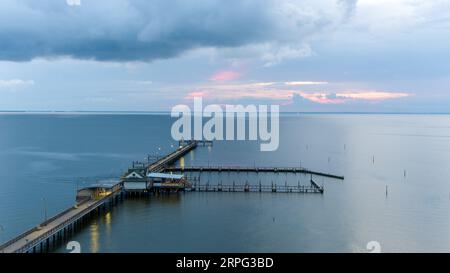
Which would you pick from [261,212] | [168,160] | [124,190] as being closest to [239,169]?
[168,160]

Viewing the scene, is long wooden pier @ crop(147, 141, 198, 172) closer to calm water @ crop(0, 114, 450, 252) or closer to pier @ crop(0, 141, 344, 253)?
pier @ crop(0, 141, 344, 253)

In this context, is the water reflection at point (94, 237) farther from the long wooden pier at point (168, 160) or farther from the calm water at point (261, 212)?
the long wooden pier at point (168, 160)

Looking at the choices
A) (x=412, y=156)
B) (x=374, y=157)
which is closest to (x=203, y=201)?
(x=374, y=157)

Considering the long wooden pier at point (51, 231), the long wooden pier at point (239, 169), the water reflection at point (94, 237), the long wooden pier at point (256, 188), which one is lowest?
the water reflection at point (94, 237)

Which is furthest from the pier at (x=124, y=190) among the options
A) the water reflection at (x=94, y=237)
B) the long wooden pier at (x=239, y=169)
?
the water reflection at (x=94, y=237)

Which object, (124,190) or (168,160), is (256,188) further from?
(168,160)

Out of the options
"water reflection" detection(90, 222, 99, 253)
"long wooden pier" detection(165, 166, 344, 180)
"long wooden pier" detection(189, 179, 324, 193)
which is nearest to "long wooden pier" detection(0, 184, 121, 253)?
"water reflection" detection(90, 222, 99, 253)

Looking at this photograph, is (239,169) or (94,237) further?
(239,169)

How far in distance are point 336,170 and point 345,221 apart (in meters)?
35.9

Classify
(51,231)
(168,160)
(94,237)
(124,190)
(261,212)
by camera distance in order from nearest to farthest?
1. (51,231)
2. (94,237)
3. (261,212)
4. (124,190)
5. (168,160)

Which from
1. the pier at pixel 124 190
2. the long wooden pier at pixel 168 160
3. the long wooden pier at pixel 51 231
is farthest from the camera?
the long wooden pier at pixel 168 160

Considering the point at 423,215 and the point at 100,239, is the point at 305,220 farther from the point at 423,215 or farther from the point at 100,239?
the point at 100,239

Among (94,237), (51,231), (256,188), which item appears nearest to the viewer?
(51,231)
